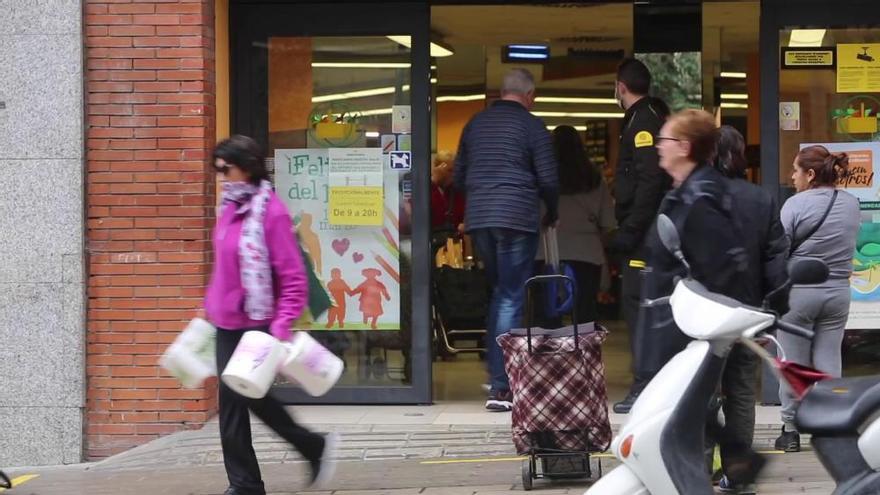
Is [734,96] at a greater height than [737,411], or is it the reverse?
[734,96]

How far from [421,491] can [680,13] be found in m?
4.84

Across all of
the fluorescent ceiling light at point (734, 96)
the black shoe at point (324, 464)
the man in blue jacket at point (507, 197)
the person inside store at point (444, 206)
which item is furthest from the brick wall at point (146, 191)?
the fluorescent ceiling light at point (734, 96)

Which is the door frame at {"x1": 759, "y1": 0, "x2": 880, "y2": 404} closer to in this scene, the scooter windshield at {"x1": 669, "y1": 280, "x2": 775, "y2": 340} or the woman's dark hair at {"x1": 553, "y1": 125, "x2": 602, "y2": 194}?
the woman's dark hair at {"x1": 553, "y1": 125, "x2": 602, "y2": 194}

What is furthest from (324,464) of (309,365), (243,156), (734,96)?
(734,96)

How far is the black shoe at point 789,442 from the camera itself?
8016 mm

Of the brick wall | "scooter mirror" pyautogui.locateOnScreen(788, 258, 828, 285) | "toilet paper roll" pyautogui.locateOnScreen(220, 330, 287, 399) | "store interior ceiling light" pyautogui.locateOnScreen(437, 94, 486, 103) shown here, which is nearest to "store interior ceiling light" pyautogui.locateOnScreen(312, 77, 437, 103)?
the brick wall

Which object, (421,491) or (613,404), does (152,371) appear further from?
(613,404)

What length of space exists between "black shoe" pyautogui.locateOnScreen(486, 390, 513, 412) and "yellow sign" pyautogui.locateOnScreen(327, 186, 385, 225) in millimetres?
1400

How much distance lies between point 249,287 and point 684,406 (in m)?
2.37

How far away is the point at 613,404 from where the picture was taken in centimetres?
954

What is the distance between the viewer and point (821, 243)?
7820 millimetres

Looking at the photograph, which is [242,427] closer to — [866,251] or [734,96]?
[866,251]

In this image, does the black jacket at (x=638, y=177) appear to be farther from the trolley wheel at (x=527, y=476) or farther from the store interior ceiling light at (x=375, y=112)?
the trolley wheel at (x=527, y=476)

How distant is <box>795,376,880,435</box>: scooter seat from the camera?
4.75 metres
